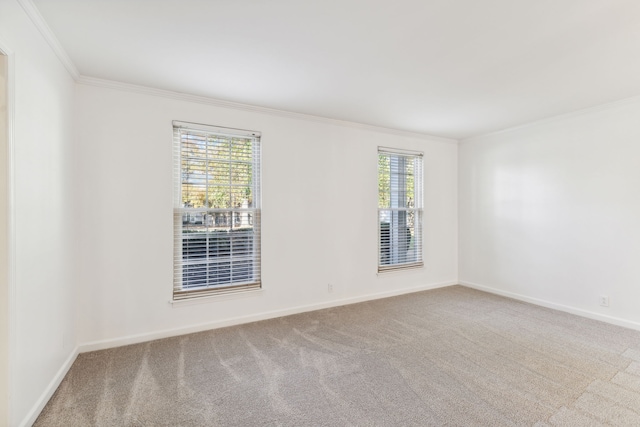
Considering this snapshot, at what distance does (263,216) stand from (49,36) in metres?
2.35

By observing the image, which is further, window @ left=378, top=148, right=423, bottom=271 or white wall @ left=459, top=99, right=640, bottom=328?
Result: window @ left=378, top=148, right=423, bottom=271

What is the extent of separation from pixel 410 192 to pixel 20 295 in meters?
4.63

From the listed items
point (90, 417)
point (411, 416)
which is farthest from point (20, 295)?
point (411, 416)

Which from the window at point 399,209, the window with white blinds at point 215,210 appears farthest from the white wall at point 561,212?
the window with white blinds at point 215,210

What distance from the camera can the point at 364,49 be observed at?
230 centimetres

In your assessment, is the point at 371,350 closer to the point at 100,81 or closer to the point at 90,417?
the point at 90,417

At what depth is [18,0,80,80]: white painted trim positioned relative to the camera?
5.85 feet

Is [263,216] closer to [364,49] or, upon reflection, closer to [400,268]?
[364,49]

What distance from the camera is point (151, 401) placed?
2084 millimetres

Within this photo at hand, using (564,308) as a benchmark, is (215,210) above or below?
above

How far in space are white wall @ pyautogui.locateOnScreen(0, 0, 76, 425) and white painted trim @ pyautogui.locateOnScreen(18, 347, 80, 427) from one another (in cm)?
1

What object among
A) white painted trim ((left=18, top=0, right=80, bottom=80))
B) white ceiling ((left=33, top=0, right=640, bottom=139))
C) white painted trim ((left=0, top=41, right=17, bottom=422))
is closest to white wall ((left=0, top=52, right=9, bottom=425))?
white painted trim ((left=0, top=41, right=17, bottom=422))

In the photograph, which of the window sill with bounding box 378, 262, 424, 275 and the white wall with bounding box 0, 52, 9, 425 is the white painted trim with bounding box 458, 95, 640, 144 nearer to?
the window sill with bounding box 378, 262, 424, 275

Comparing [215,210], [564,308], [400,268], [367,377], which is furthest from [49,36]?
[564,308]
